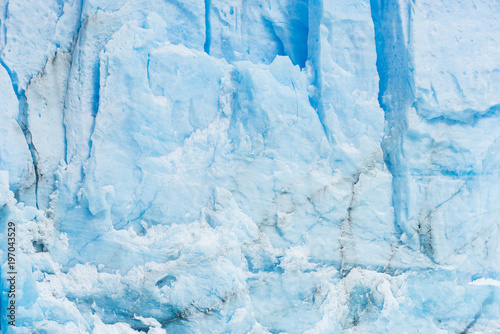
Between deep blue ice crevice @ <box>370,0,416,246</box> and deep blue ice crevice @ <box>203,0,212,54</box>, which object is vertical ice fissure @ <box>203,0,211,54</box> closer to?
deep blue ice crevice @ <box>203,0,212,54</box>

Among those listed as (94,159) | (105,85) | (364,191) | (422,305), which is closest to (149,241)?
(94,159)

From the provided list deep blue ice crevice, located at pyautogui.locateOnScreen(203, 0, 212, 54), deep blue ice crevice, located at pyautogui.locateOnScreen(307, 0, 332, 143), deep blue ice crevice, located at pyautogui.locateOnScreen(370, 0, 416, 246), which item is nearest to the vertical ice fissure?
deep blue ice crevice, located at pyautogui.locateOnScreen(203, 0, 212, 54)

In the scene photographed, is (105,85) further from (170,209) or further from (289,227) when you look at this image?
(289,227)

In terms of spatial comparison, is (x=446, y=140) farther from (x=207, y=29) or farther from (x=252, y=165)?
(x=207, y=29)

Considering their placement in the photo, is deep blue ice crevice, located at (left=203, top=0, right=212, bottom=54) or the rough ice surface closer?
the rough ice surface

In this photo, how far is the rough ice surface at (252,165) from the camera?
2.47 m

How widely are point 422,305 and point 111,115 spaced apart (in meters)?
1.92

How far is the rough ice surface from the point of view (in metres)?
2.47

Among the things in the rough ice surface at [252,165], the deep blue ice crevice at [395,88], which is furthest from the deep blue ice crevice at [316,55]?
the deep blue ice crevice at [395,88]

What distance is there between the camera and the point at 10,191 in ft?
7.87

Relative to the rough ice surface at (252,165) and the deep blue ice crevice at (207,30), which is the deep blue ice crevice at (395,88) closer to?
the rough ice surface at (252,165)

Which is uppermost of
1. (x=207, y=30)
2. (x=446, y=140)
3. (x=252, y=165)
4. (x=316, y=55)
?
(x=207, y=30)

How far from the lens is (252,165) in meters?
2.64

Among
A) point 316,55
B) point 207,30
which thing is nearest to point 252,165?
point 316,55
